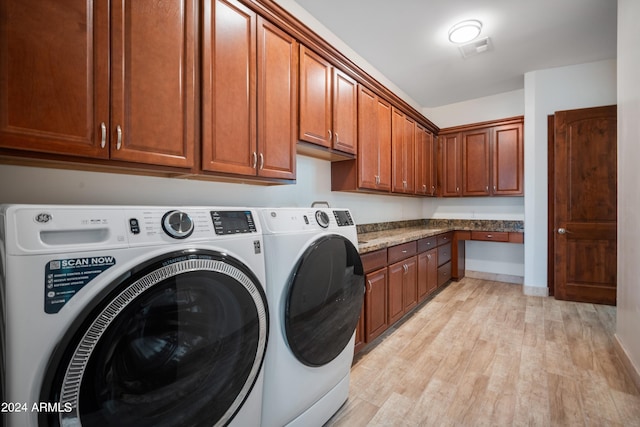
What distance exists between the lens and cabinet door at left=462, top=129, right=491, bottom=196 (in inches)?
159

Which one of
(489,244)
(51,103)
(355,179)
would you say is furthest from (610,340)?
(51,103)

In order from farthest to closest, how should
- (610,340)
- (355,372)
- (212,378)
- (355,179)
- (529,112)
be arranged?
(529,112)
(355,179)
(610,340)
(355,372)
(212,378)

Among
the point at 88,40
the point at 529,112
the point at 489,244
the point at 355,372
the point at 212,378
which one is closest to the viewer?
the point at 212,378

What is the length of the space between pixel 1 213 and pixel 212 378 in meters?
0.70

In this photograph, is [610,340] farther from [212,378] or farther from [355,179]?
[212,378]

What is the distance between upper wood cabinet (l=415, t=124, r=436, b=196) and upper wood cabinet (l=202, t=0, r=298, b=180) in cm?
230

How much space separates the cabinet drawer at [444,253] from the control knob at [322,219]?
102 inches

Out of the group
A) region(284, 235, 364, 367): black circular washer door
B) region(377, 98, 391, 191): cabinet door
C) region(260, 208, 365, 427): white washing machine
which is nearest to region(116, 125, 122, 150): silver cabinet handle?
region(260, 208, 365, 427): white washing machine

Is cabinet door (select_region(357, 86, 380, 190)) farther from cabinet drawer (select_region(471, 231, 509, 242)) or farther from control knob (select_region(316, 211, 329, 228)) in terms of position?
cabinet drawer (select_region(471, 231, 509, 242))

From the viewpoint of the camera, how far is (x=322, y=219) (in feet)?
4.49

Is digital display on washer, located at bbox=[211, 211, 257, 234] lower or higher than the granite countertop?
higher

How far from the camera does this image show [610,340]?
228 cm

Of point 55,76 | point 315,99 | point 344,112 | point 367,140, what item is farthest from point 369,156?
point 55,76

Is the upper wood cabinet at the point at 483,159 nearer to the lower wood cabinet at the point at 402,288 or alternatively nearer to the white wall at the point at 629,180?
the white wall at the point at 629,180
